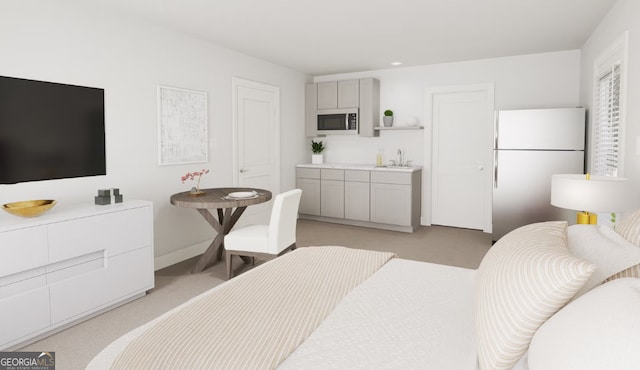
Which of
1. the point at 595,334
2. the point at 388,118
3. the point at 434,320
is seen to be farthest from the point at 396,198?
the point at 595,334

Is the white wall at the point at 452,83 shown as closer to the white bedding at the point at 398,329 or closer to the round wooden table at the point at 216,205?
the round wooden table at the point at 216,205

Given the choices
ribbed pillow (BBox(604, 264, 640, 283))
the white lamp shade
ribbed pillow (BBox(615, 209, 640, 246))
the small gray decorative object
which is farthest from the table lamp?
the small gray decorative object

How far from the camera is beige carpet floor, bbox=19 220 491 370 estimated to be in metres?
2.54

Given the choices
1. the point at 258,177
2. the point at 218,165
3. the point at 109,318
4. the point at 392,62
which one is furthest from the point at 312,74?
the point at 109,318

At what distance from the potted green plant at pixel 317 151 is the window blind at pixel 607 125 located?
383cm

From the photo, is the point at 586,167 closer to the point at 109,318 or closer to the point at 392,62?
the point at 392,62

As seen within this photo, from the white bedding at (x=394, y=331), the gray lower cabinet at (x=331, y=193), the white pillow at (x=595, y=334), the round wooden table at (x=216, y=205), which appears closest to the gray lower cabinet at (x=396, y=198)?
the gray lower cabinet at (x=331, y=193)

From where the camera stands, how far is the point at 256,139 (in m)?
5.48

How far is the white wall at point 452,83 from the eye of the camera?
5090 mm

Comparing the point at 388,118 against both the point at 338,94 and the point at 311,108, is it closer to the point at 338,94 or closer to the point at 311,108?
the point at 338,94

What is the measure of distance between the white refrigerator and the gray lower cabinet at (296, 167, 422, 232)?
1220mm

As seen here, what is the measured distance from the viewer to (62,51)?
3.18 m

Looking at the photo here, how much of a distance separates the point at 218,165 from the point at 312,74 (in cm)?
268

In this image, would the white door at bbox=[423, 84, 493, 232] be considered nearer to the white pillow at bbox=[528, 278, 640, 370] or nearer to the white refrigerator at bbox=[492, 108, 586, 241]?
the white refrigerator at bbox=[492, 108, 586, 241]
